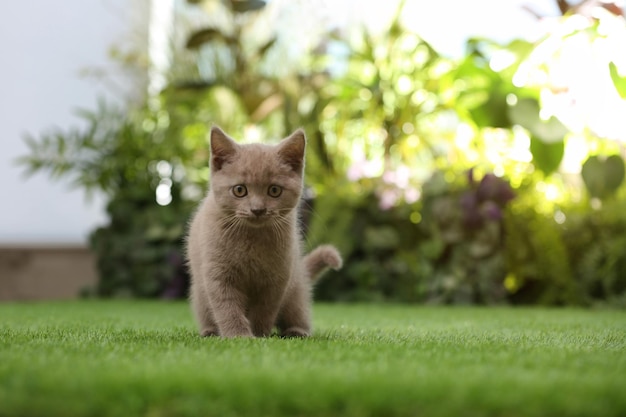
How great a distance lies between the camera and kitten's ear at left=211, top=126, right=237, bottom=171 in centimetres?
200

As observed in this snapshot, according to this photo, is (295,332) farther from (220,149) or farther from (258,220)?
(220,149)

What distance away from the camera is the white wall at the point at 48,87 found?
509cm

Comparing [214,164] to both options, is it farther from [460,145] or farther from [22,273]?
[22,273]

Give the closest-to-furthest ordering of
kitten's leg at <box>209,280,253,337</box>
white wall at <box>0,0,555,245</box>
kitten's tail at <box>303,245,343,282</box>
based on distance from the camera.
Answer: kitten's leg at <box>209,280,253,337</box> → kitten's tail at <box>303,245,343,282</box> → white wall at <box>0,0,555,245</box>

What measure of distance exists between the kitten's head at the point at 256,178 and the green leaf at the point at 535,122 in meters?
2.17

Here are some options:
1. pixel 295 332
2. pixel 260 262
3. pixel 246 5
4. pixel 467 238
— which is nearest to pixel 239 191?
pixel 260 262

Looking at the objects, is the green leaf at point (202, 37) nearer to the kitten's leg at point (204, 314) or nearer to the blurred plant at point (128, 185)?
the blurred plant at point (128, 185)

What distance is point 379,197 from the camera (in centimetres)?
430

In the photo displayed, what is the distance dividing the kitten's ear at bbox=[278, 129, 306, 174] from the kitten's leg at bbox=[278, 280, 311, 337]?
354mm

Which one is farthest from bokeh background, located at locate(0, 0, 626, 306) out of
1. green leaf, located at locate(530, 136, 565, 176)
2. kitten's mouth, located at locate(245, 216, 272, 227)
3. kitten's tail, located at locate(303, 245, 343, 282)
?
kitten's mouth, located at locate(245, 216, 272, 227)

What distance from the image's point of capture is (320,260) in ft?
7.75

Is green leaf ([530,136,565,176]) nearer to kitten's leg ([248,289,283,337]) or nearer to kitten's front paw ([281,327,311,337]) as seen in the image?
kitten's front paw ([281,327,311,337])

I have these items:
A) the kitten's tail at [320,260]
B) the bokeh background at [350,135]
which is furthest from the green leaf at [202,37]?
the kitten's tail at [320,260]

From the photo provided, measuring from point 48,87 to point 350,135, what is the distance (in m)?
2.22
